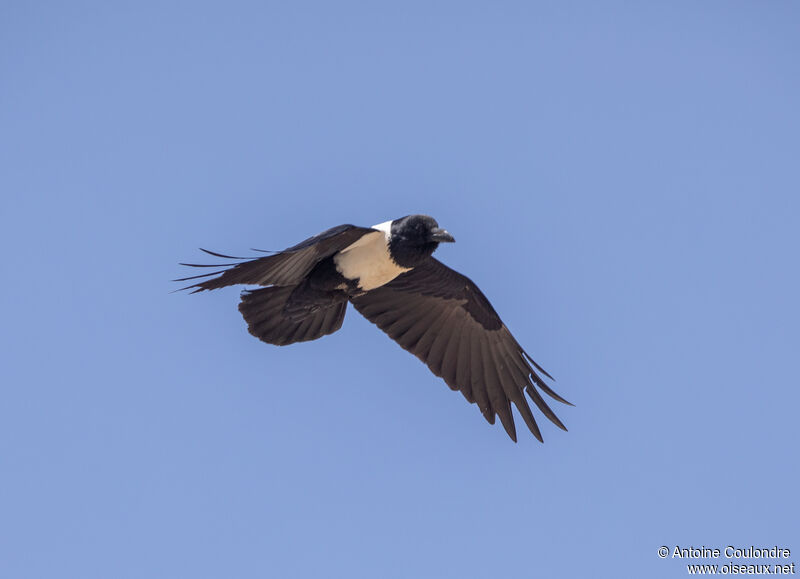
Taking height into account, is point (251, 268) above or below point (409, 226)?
below

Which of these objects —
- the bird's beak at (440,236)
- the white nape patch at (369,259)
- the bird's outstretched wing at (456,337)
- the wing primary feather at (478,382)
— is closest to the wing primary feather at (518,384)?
the bird's outstretched wing at (456,337)

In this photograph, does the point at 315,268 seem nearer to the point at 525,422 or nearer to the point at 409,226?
the point at 409,226

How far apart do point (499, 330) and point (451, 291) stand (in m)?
0.84

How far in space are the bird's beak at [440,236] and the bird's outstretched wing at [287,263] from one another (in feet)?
2.09

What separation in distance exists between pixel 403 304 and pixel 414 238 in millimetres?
2061

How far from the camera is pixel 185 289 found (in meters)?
9.58

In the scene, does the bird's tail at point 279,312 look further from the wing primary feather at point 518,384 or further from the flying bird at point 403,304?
the wing primary feather at point 518,384

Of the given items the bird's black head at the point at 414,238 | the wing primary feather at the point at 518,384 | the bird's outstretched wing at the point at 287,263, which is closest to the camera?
the bird's outstretched wing at the point at 287,263

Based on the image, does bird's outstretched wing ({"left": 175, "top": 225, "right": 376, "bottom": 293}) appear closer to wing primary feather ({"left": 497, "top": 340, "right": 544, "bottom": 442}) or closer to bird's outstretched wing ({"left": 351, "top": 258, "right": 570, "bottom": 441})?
bird's outstretched wing ({"left": 351, "top": 258, "right": 570, "bottom": 441})

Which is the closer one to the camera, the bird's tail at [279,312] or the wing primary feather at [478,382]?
the bird's tail at [279,312]

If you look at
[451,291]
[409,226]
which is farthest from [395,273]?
[451,291]

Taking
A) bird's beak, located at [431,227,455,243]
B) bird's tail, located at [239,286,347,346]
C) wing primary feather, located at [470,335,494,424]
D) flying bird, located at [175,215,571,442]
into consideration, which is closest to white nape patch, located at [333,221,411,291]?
flying bird, located at [175,215,571,442]

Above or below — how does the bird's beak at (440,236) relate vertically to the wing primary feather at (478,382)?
above

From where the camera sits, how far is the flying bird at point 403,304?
1087 cm
